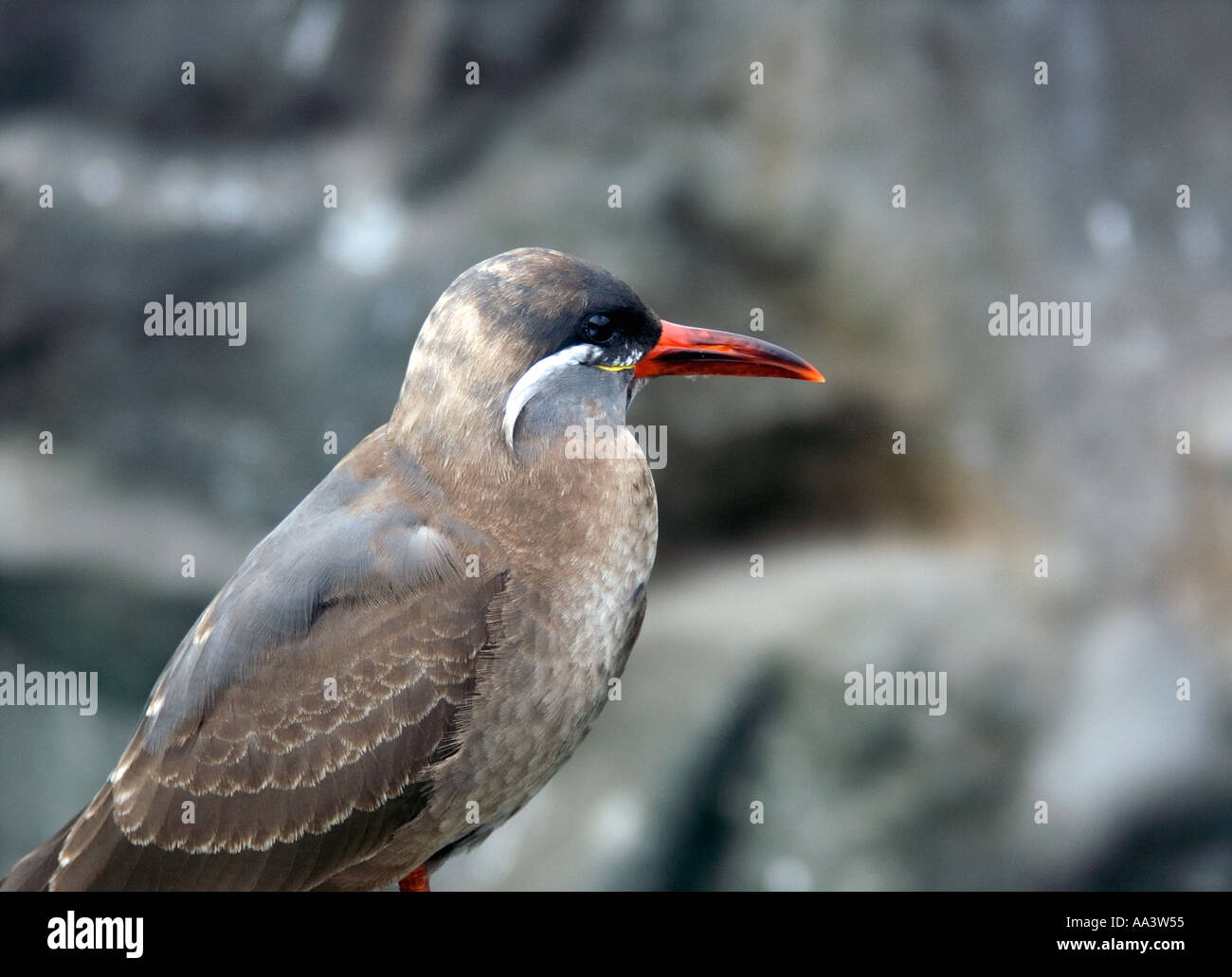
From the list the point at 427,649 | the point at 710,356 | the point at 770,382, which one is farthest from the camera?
the point at 770,382

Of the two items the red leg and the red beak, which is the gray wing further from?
the red beak

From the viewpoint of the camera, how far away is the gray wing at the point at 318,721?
4.21 feet

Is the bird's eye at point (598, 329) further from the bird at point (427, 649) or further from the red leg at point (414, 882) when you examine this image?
the red leg at point (414, 882)

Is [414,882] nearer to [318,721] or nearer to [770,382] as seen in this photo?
[318,721]

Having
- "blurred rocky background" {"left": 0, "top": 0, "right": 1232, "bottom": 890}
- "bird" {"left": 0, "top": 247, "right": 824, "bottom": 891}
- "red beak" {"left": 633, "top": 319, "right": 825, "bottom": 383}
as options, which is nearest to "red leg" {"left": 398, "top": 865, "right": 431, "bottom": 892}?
"bird" {"left": 0, "top": 247, "right": 824, "bottom": 891}

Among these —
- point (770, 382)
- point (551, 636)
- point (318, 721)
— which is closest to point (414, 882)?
point (318, 721)

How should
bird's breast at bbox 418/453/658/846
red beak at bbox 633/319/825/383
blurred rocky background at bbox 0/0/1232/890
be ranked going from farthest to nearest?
1. blurred rocky background at bbox 0/0/1232/890
2. red beak at bbox 633/319/825/383
3. bird's breast at bbox 418/453/658/846

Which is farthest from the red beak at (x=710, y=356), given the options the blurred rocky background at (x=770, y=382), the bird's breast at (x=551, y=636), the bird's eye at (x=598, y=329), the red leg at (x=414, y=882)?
the blurred rocky background at (x=770, y=382)

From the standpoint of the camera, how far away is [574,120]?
3.29 m

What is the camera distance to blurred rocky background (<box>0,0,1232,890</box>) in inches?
126

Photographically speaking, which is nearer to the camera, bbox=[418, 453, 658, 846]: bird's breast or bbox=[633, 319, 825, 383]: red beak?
bbox=[418, 453, 658, 846]: bird's breast

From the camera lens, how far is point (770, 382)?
3.21 meters

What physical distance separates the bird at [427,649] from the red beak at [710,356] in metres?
0.13

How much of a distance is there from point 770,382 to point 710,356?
5.86ft
